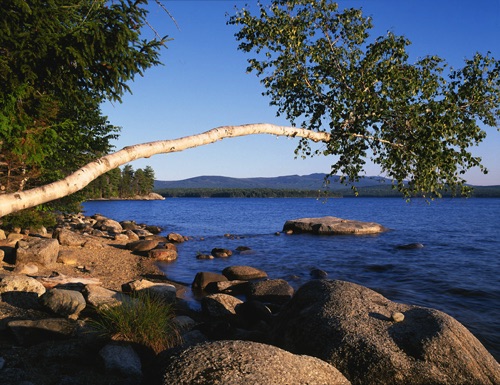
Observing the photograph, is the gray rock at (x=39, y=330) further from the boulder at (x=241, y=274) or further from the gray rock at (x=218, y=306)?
the boulder at (x=241, y=274)

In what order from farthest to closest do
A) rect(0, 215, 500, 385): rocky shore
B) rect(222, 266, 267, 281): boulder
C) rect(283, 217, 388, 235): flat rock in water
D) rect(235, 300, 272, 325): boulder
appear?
rect(283, 217, 388, 235): flat rock in water < rect(222, 266, 267, 281): boulder < rect(235, 300, 272, 325): boulder < rect(0, 215, 500, 385): rocky shore

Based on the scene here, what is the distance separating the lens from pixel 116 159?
16.7 ft

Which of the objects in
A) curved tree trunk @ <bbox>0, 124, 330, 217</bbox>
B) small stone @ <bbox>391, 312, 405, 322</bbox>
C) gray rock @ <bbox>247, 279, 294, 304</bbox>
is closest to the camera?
curved tree trunk @ <bbox>0, 124, 330, 217</bbox>

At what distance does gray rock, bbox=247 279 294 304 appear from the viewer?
544 inches

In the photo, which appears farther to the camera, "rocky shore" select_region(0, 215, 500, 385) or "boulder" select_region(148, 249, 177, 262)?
"boulder" select_region(148, 249, 177, 262)

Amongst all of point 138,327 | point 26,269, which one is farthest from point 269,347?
point 26,269

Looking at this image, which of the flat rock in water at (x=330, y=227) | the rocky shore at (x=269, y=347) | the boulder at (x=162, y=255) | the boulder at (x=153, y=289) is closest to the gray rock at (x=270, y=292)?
the boulder at (x=153, y=289)

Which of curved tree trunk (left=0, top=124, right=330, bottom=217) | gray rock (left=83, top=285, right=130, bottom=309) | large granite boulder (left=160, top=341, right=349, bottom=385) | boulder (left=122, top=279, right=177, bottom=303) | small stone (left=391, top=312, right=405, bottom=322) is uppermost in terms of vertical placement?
curved tree trunk (left=0, top=124, right=330, bottom=217)

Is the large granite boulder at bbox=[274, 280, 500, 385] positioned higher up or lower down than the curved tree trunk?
lower down

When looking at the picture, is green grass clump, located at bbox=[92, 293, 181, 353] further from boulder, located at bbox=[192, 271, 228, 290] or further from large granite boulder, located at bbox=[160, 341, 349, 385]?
boulder, located at bbox=[192, 271, 228, 290]

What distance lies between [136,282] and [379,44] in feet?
32.2

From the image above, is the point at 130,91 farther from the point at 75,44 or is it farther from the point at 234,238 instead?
the point at 234,238

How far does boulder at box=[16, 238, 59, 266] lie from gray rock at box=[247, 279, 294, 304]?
792 centimetres

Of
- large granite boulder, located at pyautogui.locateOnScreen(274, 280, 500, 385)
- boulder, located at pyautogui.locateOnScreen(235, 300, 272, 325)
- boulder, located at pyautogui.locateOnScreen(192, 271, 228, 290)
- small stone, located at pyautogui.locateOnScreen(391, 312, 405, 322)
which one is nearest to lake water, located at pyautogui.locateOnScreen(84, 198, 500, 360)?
boulder, located at pyautogui.locateOnScreen(192, 271, 228, 290)
